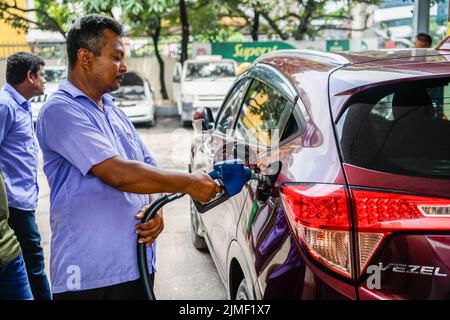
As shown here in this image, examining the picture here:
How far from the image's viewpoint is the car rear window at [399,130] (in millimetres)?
1879

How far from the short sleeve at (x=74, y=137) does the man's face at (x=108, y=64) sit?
0.59 ft

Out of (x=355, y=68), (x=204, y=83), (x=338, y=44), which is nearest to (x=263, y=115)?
(x=355, y=68)

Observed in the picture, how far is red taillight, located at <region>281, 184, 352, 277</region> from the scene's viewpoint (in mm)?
1777

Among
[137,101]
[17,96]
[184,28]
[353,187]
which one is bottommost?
[137,101]

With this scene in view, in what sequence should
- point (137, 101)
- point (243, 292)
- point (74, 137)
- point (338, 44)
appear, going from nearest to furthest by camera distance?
point (74, 137) → point (243, 292) → point (137, 101) → point (338, 44)

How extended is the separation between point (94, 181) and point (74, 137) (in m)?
0.19

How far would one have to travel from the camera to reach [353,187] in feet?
5.88

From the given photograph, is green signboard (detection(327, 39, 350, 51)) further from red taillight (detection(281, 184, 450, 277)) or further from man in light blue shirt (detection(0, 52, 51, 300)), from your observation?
red taillight (detection(281, 184, 450, 277))

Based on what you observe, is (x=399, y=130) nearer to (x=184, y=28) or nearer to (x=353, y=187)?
(x=353, y=187)

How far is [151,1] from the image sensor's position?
14.4 meters

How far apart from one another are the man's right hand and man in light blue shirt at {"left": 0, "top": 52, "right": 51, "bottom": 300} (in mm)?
1691

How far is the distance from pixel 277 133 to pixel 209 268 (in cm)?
214

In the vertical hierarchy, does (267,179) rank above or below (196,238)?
above
